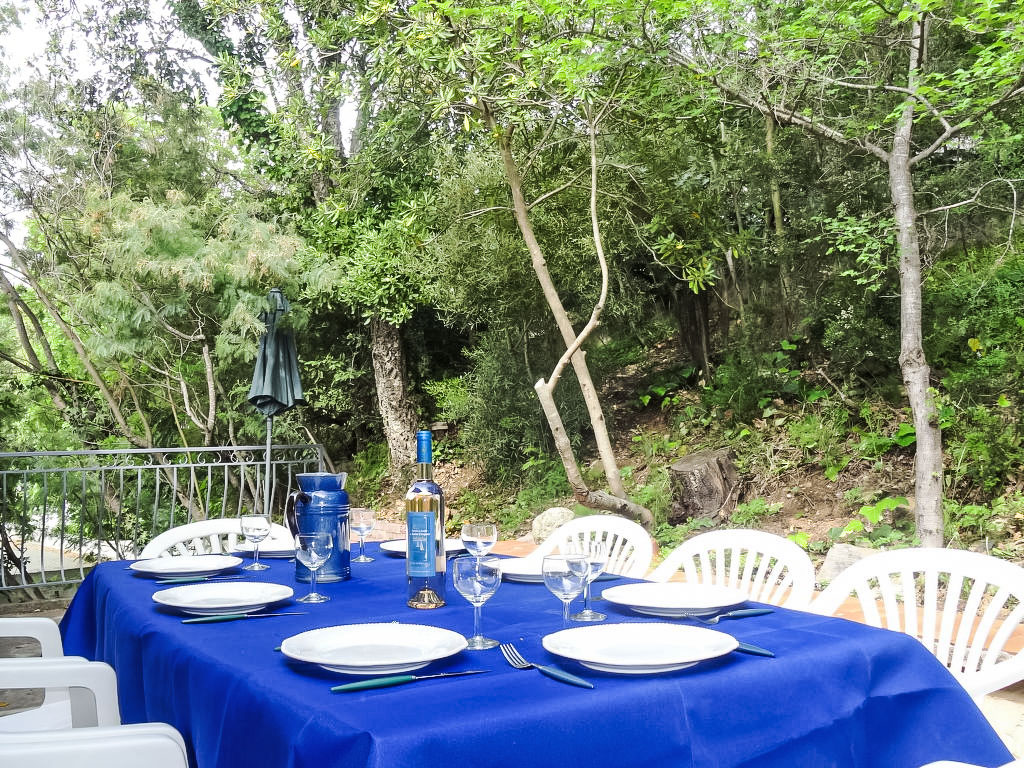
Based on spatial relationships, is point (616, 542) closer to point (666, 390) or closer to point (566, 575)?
point (566, 575)

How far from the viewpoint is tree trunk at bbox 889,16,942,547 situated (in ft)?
14.3

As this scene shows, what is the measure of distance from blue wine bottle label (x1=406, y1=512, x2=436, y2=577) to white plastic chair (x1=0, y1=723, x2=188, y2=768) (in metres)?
0.56

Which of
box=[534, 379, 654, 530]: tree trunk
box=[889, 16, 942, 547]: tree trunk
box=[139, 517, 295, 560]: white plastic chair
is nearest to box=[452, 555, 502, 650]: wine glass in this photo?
box=[139, 517, 295, 560]: white plastic chair

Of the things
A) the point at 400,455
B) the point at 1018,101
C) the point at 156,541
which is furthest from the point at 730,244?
the point at 156,541

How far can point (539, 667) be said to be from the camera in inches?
49.2

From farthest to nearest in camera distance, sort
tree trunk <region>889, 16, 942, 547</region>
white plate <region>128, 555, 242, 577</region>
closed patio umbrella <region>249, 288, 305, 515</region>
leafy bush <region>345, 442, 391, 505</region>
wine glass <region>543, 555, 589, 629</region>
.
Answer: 1. leafy bush <region>345, 442, 391, 505</region>
2. closed patio umbrella <region>249, 288, 305, 515</region>
3. tree trunk <region>889, 16, 942, 547</region>
4. white plate <region>128, 555, 242, 577</region>
5. wine glass <region>543, 555, 589, 629</region>

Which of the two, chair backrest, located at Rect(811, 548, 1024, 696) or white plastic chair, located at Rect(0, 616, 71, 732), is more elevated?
chair backrest, located at Rect(811, 548, 1024, 696)

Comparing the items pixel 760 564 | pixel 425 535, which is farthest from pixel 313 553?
pixel 760 564

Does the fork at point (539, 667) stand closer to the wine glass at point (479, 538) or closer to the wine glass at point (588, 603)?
the wine glass at point (588, 603)

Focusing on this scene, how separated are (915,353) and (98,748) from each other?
14.5ft

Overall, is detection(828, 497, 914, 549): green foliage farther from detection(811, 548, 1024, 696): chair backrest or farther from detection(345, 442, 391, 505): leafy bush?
detection(345, 442, 391, 505): leafy bush

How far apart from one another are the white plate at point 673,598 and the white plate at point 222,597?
0.74 meters

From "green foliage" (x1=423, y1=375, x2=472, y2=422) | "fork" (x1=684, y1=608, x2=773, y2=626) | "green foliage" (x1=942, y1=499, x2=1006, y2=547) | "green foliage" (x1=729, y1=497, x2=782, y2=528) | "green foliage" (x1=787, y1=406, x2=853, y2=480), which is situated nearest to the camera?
"fork" (x1=684, y1=608, x2=773, y2=626)

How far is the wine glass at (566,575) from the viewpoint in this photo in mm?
1459
